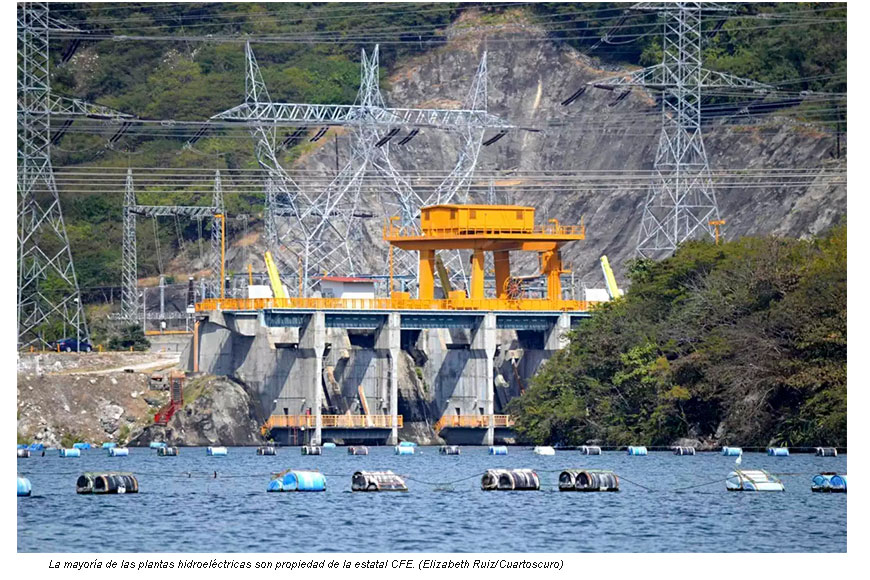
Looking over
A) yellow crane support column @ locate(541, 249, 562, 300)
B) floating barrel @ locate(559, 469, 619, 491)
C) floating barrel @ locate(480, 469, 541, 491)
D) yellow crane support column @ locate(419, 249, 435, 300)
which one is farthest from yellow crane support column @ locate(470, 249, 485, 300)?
floating barrel @ locate(559, 469, 619, 491)

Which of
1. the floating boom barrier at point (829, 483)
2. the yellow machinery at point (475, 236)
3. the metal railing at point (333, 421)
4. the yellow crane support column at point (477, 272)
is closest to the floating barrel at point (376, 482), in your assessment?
the floating boom barrier at point (829, 483)

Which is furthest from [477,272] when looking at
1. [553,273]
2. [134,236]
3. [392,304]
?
[134,236]

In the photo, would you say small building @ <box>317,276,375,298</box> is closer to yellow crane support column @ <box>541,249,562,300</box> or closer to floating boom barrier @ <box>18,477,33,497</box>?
yellow crane support column @ <box>541,249,562,300</box>

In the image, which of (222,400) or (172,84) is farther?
(172,84)

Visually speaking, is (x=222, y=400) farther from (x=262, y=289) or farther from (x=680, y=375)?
(x=680, y=375)

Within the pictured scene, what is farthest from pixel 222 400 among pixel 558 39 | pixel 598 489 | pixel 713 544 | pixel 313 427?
pixel 558 39
